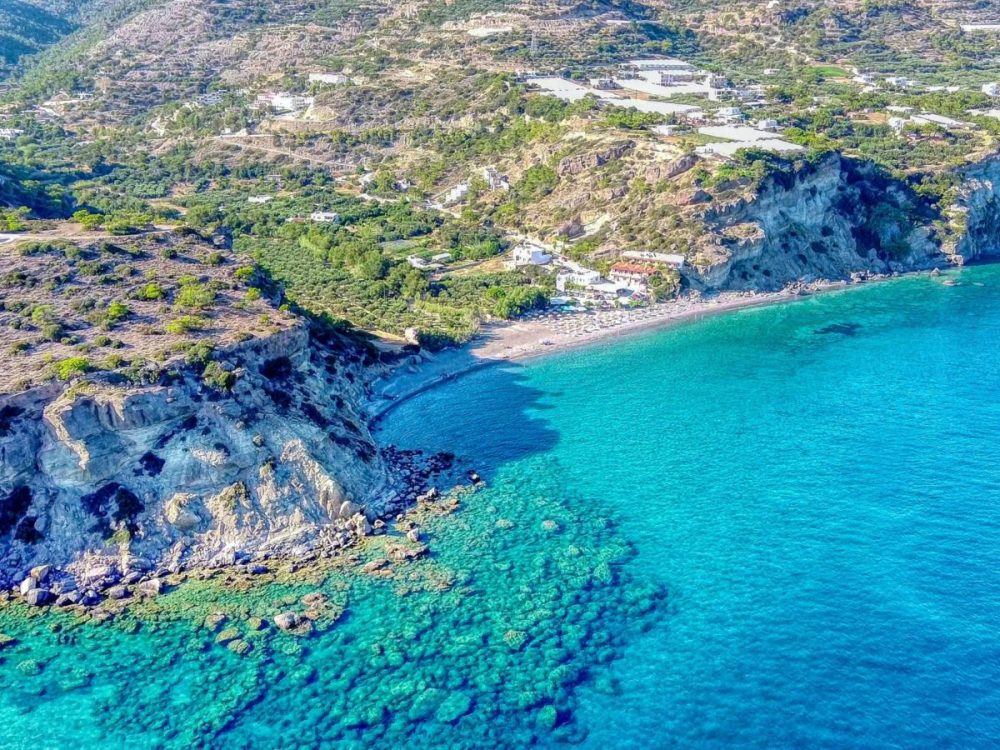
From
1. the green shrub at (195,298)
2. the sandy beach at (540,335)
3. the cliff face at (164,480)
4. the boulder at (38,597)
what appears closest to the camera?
the boulder at (38,597)

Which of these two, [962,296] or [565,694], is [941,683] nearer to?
[565,694]

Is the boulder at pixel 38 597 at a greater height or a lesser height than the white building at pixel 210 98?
lesser

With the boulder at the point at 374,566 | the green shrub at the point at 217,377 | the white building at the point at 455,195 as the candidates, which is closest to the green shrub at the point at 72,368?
the green shrub at the point at 217,377

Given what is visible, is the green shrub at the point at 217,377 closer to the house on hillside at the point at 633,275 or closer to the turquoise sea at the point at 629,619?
the turquoise sea at the point at 629,619

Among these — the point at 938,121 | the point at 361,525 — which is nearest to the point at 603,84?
the point at 938,121

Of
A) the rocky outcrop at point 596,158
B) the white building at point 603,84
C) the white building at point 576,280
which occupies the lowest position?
the white building at point 576,280

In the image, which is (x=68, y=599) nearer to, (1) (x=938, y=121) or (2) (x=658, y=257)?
(2) (x=658, y=257)

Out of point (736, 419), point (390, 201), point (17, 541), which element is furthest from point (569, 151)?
point (17, 541)
